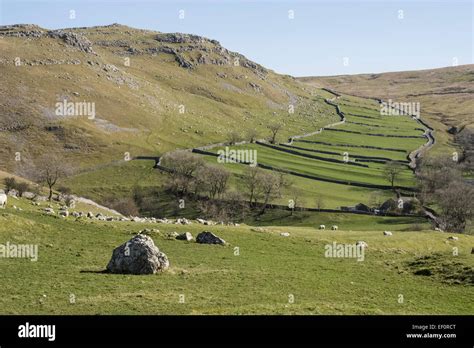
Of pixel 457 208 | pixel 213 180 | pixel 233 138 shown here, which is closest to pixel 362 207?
pixel 457 208

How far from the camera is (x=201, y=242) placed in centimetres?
4688

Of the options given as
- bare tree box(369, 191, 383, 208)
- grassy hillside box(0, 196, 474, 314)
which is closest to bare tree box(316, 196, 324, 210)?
bare tree box(369, 191, 383, 208)

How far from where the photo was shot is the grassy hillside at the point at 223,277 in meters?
26.3

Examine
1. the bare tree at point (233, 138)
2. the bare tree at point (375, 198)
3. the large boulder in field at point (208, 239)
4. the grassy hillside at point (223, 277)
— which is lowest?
the grassy hillside at point (223, 277)

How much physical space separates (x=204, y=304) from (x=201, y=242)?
66.5ft

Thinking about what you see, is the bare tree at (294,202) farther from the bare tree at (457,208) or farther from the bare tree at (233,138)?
the bare tree at (233,138)

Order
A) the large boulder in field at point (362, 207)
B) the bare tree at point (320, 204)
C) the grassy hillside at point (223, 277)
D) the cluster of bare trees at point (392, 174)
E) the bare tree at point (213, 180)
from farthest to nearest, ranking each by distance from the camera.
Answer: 1. the cluster of bare trees at point (392, 174)
2. the bare tree at point (213, 180)
3. the large boulder in field at point (362, 207)
4. the bare tree at point (320, 204)
5. the grassy hillside at point (223, 277)

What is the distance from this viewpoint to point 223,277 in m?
34.2

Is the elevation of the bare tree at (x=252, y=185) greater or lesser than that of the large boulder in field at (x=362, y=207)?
greater

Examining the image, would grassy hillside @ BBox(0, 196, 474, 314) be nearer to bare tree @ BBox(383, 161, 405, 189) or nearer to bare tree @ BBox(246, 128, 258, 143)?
bare tree @ BBox(383, 161, 405, 189)

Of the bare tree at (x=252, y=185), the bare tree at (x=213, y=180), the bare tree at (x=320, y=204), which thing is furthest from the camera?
the bare tree at (x=213, y=180)

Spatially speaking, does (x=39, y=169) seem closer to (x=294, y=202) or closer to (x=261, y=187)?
(x=261, y=187)

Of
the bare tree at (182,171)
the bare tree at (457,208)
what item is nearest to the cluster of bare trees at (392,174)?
the bare tree at (457,208)
